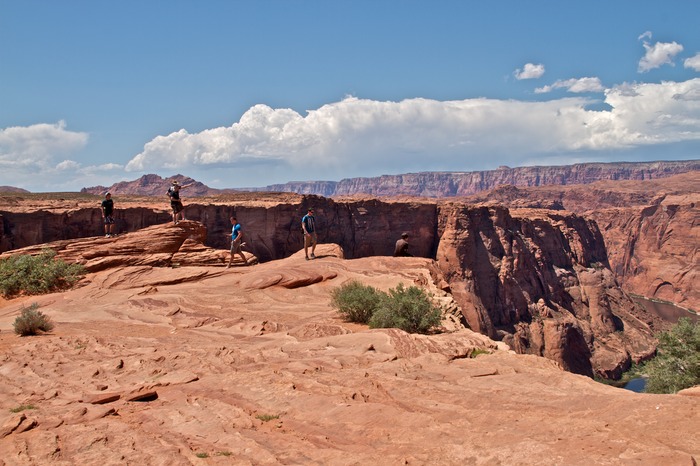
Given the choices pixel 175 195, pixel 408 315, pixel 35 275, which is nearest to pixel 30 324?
pixel 35 275

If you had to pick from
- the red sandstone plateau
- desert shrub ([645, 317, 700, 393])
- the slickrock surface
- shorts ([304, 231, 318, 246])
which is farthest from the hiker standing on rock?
desert shrub ([645, 317, 700, 393])

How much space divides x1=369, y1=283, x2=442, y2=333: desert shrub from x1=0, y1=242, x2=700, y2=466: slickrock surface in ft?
2.45

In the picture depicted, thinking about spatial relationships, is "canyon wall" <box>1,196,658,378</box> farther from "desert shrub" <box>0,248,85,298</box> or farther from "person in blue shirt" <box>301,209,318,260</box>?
"person in blue shirt" <box>301,209,318,260</box>

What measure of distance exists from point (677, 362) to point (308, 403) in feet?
29.3

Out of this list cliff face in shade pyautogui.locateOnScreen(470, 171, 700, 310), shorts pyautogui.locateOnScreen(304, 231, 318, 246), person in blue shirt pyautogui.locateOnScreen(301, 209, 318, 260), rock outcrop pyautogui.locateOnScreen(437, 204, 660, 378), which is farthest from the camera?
cliff face in shade pyautogui.locateOnScreen(470, 171, 700, 310)

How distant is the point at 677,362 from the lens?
10812 millimetres

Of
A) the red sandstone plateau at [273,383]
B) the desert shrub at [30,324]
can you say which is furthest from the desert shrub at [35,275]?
the desert shrub at [30,324]

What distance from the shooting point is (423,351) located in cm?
880

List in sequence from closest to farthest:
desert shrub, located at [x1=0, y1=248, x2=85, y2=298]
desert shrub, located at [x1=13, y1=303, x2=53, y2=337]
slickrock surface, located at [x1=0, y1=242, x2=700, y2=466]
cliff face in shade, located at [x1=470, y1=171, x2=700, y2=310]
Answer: slickrock surface, located at [x1=0, y1=242, x2=700, y2=466] < desert shrub, located at [x1=13, y1=303, x2=53, y2=337] < desert shrub, located at [x1=0, y1=248, x2=85, y2=298] < cliff face in shade, located at [x1=470, y1=171, x2=700, y2=310]

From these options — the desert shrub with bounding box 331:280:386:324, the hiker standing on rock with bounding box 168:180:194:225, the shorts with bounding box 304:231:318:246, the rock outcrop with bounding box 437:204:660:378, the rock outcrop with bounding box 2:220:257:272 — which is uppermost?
the hiker standing on rock with bounding box 168:180:194:225

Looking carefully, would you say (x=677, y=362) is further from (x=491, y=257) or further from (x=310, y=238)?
(x=491, y=257)

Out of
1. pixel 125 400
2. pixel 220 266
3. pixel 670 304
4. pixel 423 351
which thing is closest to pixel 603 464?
pixel 423 351

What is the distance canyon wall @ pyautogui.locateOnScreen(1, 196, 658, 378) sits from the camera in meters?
53.9

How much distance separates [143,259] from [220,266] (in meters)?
3.11
